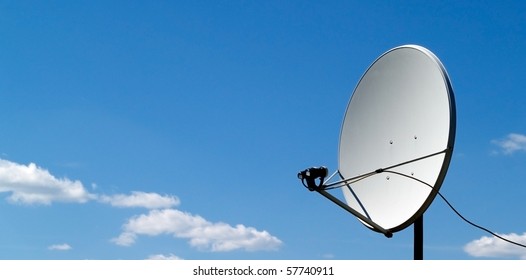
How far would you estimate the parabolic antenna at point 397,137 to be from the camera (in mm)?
7926

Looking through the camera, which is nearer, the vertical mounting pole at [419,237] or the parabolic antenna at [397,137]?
the parabolic antenna at [397,137]

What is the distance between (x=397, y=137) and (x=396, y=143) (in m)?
0.08

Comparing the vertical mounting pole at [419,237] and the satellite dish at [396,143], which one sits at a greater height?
the satellite dish at [396,143]

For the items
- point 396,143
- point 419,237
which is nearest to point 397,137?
point 396,143

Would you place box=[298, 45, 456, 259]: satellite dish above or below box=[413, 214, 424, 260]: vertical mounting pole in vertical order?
above

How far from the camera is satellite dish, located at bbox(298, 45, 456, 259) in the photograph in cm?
795

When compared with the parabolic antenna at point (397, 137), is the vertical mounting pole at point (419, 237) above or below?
below

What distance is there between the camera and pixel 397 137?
905cm

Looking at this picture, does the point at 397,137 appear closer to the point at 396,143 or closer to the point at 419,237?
the point at 396,143

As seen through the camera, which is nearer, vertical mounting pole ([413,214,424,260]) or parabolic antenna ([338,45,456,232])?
parabolic antenna ([338,45,456,232])

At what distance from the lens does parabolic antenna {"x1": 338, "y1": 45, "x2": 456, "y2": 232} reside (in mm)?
7926

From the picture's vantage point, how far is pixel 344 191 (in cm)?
993
